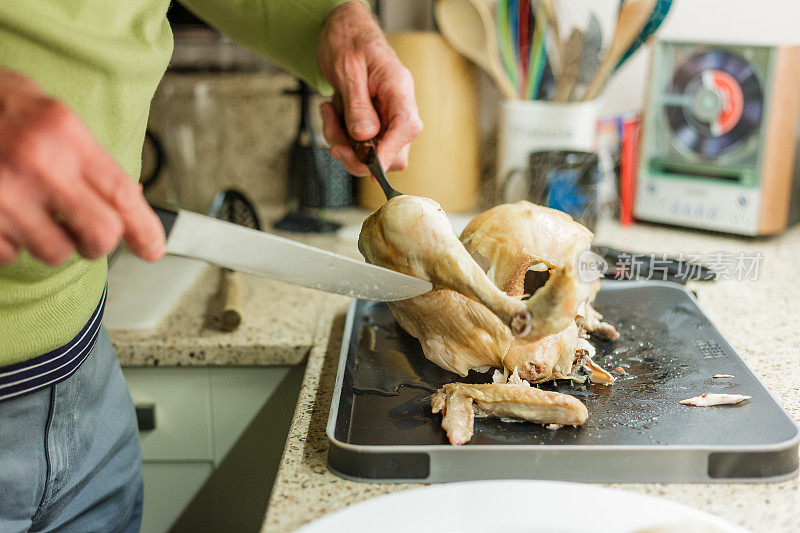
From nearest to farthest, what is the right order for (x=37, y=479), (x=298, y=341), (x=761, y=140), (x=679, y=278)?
(x=37, y=479) → (x=298, y=341) → (x=679, y=278) → (x=761, y=140)

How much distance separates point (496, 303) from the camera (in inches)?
28.8

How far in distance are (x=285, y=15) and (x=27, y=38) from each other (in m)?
0.45

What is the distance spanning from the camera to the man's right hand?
0.51 metres

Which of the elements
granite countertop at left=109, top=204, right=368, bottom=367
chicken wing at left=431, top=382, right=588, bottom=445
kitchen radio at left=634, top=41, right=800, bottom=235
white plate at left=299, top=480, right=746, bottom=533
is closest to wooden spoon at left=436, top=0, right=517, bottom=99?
→ kitchen radio at left=634, top=41, right=800, bottom=235

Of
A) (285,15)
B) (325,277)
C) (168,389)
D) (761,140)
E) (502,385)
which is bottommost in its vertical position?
(168,389)

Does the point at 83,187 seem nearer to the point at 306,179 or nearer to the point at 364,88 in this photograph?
the point at 364,88

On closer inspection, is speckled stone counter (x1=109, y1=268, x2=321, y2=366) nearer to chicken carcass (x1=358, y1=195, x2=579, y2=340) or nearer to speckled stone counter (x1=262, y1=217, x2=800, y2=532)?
speckled stone counter (x1=262, y1=217, x2=800, y2=532)

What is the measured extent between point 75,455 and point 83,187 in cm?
43

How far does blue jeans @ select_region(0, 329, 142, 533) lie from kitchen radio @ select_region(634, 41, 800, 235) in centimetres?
109

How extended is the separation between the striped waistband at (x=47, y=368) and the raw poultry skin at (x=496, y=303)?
0.32 metres

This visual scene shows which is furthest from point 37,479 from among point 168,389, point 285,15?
point 285,15

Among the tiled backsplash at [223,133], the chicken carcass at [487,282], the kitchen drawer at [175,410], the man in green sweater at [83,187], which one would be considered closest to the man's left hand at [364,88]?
the man in green sweater at [83,187]

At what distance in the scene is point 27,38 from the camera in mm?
679

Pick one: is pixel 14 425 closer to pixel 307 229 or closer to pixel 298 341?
pixel 298 341
